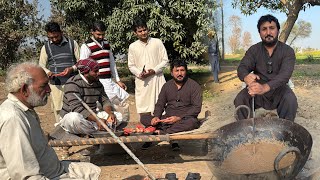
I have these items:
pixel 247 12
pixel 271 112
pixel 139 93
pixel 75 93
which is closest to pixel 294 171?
pixel 271 112

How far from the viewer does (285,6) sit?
34.8 feet

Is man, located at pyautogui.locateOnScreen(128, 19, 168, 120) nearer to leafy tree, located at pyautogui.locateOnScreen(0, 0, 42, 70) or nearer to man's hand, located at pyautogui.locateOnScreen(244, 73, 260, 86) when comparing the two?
man's hand, located at pyautogui.locateOnScreen(244, 73, 260, 86)

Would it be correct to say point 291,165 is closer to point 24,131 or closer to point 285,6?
point 24,131

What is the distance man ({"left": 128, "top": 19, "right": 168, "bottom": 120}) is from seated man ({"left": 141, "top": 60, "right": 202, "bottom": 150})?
0.54 m

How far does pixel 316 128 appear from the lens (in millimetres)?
6270

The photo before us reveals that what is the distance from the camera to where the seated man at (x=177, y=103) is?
4.89 m

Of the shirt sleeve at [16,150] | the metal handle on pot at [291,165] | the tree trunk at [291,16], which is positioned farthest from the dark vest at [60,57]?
the tree trunk at [291,16]

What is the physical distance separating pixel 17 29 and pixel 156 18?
19.9 ft

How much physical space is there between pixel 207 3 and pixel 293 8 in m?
2.34

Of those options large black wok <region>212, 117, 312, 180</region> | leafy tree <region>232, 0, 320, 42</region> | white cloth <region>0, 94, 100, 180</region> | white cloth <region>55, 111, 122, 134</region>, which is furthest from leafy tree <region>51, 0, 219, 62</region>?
white cloth <region>0, 94, 100, 180</region>

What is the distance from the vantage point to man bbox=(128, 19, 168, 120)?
18.6 feet

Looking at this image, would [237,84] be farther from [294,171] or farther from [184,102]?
[294,171]

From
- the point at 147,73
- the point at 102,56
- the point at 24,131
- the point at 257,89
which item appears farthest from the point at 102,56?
the point at 24,131

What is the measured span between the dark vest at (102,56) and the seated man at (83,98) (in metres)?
0.74
